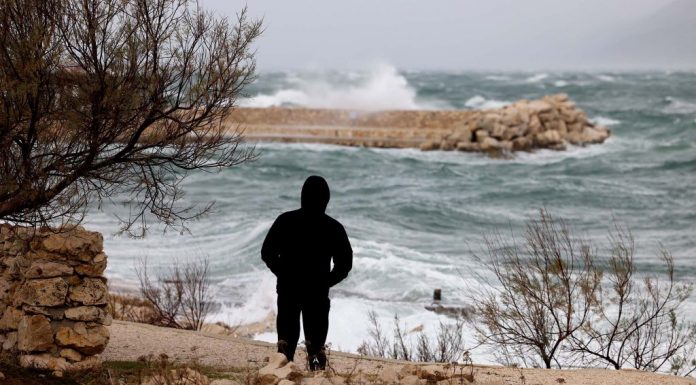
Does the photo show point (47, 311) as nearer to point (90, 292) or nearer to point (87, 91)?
point (90, 292)

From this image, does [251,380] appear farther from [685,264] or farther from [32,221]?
[685,264]

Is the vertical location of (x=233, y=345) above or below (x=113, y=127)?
below

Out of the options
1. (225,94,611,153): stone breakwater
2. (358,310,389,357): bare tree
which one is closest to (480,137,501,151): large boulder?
(225,94,611,153): stone breakwater

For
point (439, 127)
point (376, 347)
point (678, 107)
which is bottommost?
point (376, 347)

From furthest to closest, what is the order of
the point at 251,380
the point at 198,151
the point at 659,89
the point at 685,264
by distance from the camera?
the point at 659,89 < the point at 685,264 < the point at 198,151 < the point at 251,380

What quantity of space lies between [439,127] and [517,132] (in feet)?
25.3

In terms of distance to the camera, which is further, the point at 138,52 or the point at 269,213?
the point at 269,213

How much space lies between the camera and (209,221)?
2800cm

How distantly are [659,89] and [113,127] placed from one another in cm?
9697

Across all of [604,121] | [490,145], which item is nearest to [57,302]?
[490,145]

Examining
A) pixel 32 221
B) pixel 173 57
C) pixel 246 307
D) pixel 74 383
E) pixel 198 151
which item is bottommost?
pixel 246 307

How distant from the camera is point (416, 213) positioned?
100 ft

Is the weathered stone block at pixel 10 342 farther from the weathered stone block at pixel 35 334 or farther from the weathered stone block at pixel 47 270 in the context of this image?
the weathered stone block at pixel 47 270

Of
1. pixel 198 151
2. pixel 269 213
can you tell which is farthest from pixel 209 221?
pixel 198 151
